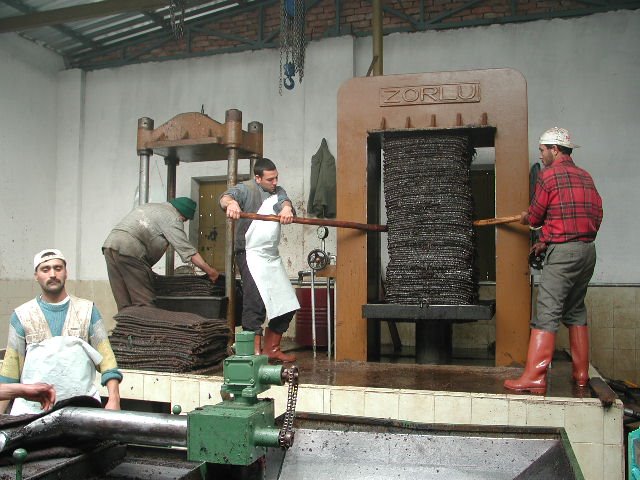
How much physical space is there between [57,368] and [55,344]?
0.12 metres

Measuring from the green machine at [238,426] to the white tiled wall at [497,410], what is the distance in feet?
6.42

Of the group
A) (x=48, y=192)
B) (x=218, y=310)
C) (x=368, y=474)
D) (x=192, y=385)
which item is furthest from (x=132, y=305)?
(x=48, y=192)

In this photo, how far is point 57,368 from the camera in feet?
10.5

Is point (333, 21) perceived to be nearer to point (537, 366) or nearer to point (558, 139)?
point (558, 139)

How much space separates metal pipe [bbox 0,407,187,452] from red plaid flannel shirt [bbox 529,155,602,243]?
318 cm

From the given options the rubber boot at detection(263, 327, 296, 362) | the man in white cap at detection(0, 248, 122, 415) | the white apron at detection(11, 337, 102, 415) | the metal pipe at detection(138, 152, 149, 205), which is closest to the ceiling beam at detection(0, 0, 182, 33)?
the metal pipe at detection(138, 152, 149, 205)

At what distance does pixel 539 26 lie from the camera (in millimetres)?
7832

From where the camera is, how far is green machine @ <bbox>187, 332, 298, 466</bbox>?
203cm

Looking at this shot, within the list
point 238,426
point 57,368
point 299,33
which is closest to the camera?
point 238,426

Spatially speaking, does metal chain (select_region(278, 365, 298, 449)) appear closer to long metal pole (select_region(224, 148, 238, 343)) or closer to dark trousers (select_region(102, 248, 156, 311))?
long metal pole (select_region(224, 148, 238, 343))

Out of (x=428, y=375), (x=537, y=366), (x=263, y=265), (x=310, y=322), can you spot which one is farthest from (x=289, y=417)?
(x=310, y=322)

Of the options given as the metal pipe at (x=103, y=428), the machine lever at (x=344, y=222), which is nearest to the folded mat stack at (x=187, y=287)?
the machine lever at (x=344, y=222)

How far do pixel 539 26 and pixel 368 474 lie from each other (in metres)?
6.70

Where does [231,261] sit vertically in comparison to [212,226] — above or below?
below
